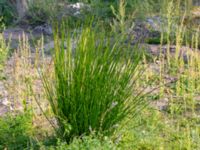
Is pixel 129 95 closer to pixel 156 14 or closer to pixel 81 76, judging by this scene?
pixel 81 76

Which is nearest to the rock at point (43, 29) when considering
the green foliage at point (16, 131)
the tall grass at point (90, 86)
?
the green foliage at point (16, 131)

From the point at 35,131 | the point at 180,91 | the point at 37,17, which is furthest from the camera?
the point at 37,17

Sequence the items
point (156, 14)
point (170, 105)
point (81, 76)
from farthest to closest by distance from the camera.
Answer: point (156, 14) < point (170, 105) < point (81, 76)

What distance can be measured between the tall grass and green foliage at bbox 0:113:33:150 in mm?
435

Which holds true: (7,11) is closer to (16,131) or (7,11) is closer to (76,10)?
(76,10)

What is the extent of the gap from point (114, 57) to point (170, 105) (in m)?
1.37

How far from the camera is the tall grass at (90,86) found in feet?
10.8

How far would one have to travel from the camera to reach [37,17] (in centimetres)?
948

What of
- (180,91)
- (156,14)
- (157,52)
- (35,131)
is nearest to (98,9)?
(156,14)

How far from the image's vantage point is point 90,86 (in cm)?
328

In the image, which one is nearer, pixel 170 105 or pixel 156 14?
pixel 170 105

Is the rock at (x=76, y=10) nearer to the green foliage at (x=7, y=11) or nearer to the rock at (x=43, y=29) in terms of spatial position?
the rock at (x=43, y=29)

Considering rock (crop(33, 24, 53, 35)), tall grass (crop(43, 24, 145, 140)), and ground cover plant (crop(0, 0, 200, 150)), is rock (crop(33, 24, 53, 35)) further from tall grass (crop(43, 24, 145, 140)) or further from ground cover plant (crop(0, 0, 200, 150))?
tall grass (crop(43, 24, 145, 140))

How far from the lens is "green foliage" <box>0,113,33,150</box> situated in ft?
11.9
